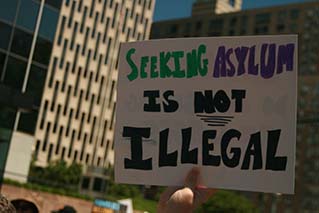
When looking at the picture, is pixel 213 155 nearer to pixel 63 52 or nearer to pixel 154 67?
pixel 154 67

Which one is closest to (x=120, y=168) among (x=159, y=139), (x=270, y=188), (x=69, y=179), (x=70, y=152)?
(x=159, y=139)

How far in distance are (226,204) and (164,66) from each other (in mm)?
54720

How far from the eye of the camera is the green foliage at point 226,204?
55.3m

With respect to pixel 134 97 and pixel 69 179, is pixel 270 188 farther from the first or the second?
pixel 69 179

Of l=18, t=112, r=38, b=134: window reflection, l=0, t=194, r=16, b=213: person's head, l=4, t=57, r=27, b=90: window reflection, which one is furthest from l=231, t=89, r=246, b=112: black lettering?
l=18, t=112, r=38, b=134: window reflection

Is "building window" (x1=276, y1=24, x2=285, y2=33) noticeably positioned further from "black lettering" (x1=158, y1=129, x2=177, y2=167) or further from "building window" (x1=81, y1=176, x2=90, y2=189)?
"black lettering" (x1=158, y1=129, x2=177, y2=167)

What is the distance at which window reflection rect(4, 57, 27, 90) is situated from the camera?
1916cm

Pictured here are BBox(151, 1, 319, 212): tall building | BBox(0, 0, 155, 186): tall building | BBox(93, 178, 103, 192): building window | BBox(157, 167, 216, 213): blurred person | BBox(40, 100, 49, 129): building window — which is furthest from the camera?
BBox(151, 1, 319, 212): tall building

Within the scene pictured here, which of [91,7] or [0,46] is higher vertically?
[91,7]

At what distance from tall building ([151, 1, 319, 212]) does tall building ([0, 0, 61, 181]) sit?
225ft

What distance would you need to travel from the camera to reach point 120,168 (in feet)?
9.08

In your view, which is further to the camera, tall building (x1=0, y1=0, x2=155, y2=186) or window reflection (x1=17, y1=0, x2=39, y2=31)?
tall building (x1=0, y1=0, x2=155, y2=186)

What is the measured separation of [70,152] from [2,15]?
188 ft

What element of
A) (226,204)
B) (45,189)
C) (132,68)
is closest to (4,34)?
(45,189)
